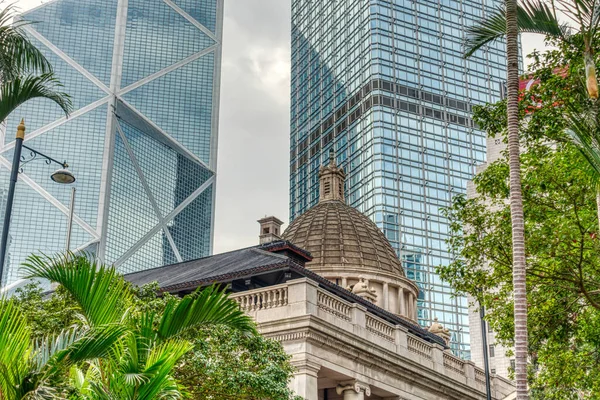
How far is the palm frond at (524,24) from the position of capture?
19.9 meters

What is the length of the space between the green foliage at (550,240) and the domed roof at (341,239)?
125 feet

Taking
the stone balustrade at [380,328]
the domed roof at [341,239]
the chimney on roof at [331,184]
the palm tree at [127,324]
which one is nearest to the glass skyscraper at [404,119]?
the chimney on roof at [331,184]

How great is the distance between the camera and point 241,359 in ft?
74.2

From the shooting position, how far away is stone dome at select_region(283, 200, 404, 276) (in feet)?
211

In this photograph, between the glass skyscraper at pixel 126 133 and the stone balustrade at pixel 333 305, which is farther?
the glass skyscraper at pixel 126 133

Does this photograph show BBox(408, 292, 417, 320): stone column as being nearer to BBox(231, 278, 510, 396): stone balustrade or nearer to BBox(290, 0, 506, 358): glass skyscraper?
BBox(231, 278, 510, 396): stone balustrade

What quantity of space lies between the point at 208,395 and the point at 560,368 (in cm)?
966

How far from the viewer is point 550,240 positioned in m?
23.1

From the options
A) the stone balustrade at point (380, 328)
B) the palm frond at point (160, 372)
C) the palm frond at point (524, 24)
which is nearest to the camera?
the palm frond at point (160, 372)

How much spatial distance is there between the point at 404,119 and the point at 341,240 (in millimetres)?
72938

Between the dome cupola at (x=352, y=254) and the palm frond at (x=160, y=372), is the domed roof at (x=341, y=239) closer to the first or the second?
the dome cupola at (x=352, y=254)

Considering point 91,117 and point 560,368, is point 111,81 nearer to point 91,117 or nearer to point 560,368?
point 91,117

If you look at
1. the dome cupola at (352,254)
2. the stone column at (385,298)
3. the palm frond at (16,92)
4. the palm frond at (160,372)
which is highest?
the dome cupola at (352,254)

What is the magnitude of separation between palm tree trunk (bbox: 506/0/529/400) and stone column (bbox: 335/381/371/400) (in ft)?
48.7
